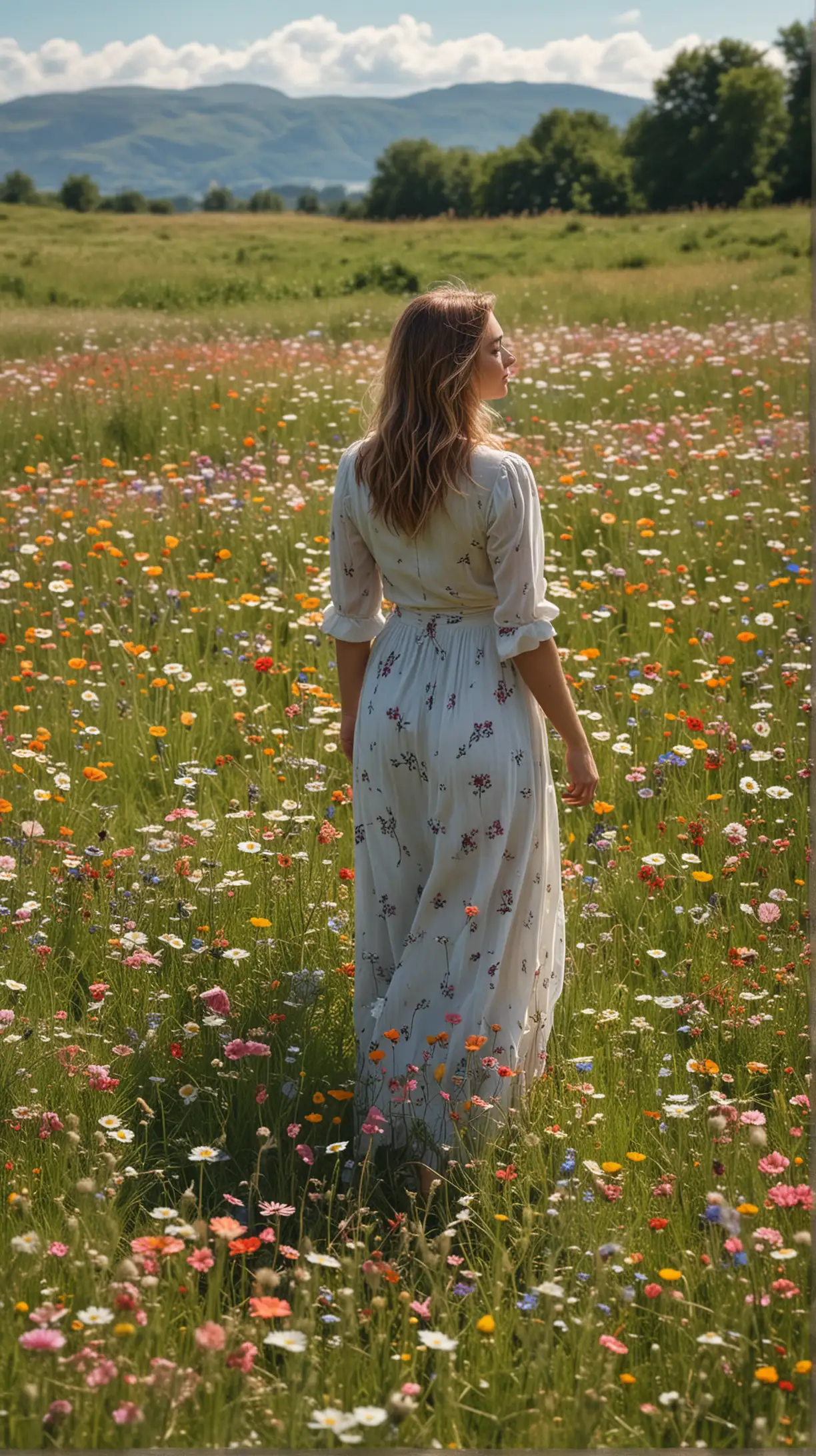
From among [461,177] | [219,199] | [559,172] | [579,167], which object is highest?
[461,177]

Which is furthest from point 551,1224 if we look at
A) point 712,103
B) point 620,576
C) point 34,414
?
point 712,103

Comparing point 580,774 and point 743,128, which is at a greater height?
point 743,128

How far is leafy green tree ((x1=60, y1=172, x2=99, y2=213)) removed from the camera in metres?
55.5

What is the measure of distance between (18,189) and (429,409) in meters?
58.9

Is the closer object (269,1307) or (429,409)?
(269,1307)

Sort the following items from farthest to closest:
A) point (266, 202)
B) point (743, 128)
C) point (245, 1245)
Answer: point (266, 202) < point (743, 128) < point (245, 1245)

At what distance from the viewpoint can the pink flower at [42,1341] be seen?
5.57 ft

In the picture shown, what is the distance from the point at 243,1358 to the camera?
5.89 feet

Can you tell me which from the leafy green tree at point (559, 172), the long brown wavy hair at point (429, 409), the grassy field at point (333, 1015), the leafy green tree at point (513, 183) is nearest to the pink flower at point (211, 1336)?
the grassy field at point (333, 1015)

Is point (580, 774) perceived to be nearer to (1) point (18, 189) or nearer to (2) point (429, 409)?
(2) point (429, 409)

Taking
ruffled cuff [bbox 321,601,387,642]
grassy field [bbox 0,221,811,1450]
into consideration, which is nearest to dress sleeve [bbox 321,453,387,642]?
ruffled cuff [bbox 321,601,387,642]

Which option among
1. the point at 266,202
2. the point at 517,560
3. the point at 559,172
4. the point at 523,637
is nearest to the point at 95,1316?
the point at 523,637

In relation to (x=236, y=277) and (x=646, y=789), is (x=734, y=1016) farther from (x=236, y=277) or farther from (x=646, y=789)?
(x=236, y=277)

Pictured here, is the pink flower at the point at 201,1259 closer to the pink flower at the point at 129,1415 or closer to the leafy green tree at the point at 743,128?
the pink flower at the point at 129,1415
